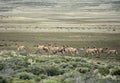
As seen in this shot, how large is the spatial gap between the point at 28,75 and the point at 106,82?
4.15 metres

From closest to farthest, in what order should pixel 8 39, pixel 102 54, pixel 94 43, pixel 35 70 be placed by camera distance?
pixel 35 70
pixel 102 54
pixel 94 43
pixel 8 39

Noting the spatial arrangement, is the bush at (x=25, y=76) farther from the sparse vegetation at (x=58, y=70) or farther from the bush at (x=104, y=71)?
the bush at (x=104, y=71)

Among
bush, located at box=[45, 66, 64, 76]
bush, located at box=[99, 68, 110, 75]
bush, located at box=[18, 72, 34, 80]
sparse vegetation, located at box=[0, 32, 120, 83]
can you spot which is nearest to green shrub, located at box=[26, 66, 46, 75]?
sparse vegetation, located at box=[0, 32, 120, 83]

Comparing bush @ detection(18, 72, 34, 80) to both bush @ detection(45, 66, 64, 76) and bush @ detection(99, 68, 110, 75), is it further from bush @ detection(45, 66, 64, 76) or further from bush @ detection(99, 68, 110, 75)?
bush @ detection(99, 68, 110, 75)

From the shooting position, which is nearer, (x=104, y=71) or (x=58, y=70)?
(x=58, y=70)

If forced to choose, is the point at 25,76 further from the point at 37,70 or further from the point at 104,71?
the point at 104,71

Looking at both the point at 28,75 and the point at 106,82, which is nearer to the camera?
the point at 106,82

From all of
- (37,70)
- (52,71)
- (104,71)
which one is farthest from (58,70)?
(104,71)

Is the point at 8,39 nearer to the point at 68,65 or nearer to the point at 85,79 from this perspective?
the point at 68,65

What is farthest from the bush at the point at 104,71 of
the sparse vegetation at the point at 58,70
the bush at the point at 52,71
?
the bush at the point at 52,71

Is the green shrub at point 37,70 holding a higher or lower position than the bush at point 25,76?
lower

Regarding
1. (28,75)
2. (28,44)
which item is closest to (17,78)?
(28,75)

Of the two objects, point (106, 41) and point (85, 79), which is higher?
point (85, 79)

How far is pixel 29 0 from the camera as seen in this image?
527 ft
